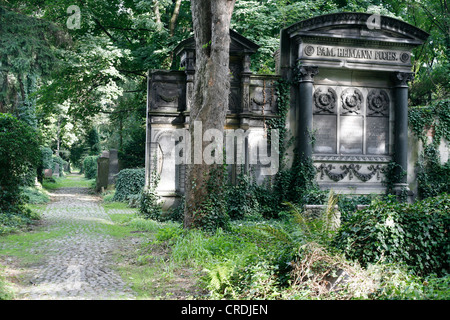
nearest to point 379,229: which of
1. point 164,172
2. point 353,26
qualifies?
point 164,172

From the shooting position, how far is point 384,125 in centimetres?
1527

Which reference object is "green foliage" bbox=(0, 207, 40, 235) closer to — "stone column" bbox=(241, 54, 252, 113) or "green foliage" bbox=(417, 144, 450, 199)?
"stone column" bbox=(241, 54, 252, 113)

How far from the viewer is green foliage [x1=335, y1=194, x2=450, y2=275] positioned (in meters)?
5.71

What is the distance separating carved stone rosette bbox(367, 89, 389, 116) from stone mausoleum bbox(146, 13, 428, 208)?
0.11 ft

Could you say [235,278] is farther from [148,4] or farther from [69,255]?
[148,4]

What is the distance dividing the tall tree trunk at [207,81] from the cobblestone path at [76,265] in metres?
2.13

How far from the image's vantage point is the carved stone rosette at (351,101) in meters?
15.0

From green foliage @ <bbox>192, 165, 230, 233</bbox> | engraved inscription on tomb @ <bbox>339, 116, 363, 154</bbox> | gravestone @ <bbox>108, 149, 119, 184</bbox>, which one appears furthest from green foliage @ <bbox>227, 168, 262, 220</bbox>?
gravestone @ <bbox>108, 149, 119, 184</bbox>

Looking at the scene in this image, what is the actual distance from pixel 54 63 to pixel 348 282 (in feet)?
51.0

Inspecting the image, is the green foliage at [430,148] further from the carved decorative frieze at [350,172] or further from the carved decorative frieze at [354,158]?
the carved decorative frieze at [350,172]

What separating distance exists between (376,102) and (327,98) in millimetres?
1753

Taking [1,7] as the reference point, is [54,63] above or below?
below

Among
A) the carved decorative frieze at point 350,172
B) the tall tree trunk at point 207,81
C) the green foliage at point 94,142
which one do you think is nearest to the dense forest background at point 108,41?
the carved decorative frieze at point 350,172

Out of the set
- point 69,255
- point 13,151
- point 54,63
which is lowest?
point 69,255
